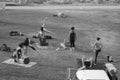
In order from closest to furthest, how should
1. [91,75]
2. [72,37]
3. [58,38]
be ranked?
[91,75] → [72,37] → [58,38]

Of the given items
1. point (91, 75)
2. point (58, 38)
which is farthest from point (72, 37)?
point (91, 75)

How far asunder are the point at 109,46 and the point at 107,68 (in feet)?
44.0

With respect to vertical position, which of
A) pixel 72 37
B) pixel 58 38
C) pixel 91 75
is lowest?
pixel 58 38

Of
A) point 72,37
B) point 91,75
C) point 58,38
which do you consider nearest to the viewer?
point 91,75

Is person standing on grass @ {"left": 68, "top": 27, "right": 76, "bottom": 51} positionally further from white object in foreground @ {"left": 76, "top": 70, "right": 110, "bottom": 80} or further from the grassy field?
white object in foreground @ {"left": 76, "top": 70, "right": 110, "bottom": 80}

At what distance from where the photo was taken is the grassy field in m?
17.7

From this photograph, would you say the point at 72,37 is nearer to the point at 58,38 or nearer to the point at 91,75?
the point at 58,38

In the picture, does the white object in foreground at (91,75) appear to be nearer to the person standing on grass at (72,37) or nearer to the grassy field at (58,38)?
the grassy field at (58,38)

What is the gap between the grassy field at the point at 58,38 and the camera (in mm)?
17734

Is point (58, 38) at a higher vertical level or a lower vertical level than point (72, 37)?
lower

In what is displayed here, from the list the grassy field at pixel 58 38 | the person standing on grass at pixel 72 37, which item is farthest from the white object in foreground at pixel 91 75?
the person standing on grass at pixel 72 37

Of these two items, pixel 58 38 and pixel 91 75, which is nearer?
pixel 91 75

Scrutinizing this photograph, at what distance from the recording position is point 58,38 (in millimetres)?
29094

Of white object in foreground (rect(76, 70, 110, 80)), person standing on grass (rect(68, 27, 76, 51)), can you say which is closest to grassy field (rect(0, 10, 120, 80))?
person standing on grass (rect(68, 27, 76, 51))
